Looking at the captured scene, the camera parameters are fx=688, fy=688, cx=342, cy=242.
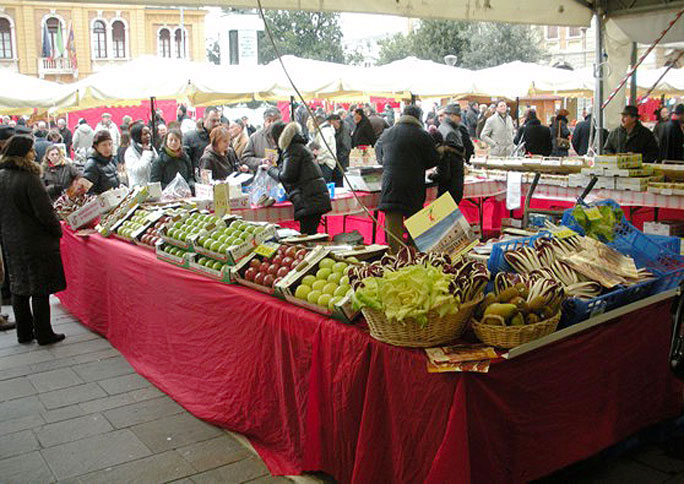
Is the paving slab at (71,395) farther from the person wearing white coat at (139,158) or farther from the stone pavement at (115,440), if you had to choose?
the person wearing white coat at (139,158)

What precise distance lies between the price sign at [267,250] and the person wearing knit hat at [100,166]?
3662 mm

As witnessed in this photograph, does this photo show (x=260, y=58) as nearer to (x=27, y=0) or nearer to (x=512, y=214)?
(x=27, y=0)

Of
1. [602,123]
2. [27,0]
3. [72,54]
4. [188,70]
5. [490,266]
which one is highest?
[27,0]

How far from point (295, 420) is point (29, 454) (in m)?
1.58

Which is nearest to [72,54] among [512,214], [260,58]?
[260,58]

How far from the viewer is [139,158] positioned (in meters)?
8.73

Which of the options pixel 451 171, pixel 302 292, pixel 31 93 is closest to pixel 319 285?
pixel 302 292

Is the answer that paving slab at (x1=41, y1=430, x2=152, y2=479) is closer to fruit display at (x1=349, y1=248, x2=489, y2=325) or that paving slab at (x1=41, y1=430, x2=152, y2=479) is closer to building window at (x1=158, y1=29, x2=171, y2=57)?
fruit display at (x1=349, y1=248, x2=489, y2=325)

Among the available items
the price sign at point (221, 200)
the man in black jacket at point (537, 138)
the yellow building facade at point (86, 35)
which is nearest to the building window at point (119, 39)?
the yellow building facade at point (86, 35)

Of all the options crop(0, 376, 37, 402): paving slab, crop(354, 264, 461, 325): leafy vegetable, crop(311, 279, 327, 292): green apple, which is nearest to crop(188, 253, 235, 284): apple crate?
crop(311, 279, 327, 292): green apple

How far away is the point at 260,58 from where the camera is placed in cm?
4912

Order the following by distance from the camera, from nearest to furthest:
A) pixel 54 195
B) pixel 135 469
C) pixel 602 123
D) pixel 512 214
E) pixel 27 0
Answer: pixel 135 469
pixel 54 195
pixel 602 123
pixel 512 214
pixel 27 0

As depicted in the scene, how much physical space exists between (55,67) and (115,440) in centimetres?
4370

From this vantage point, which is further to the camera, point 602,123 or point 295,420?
point 602,123
